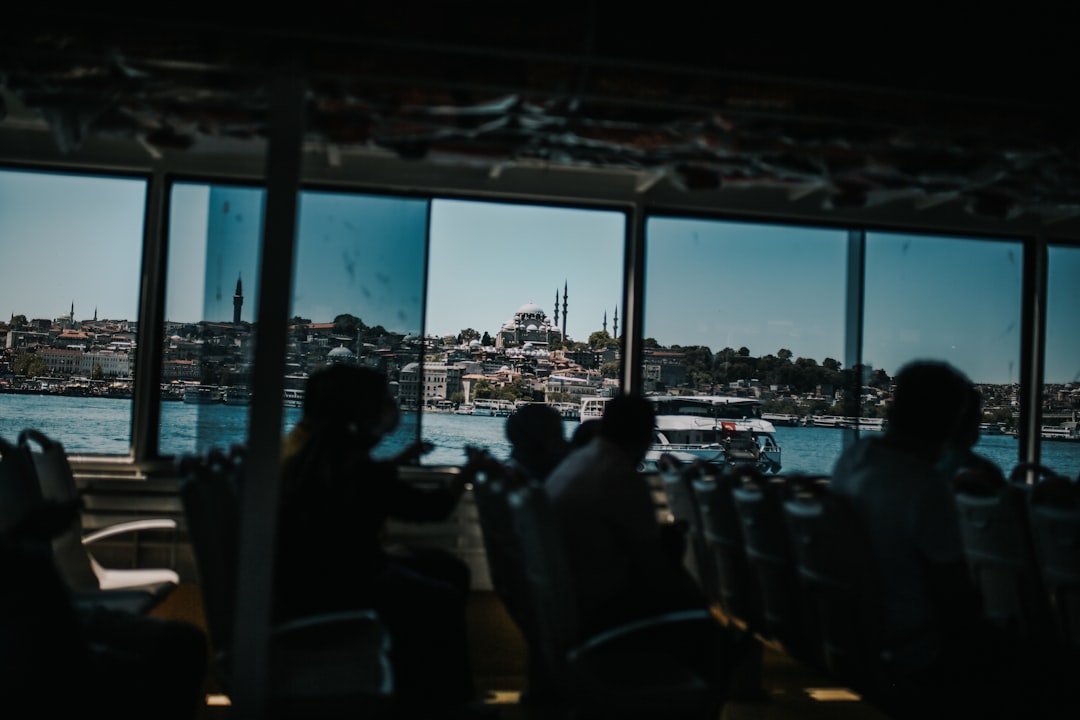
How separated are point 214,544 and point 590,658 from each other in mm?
999

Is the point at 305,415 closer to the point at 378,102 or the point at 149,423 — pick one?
the point at 378,102

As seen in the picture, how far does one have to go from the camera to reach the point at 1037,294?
19.7ft

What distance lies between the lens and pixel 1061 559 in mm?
2436

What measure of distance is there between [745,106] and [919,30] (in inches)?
17.9

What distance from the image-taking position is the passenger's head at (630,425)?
2.70 m

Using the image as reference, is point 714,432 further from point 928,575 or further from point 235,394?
point 928,575

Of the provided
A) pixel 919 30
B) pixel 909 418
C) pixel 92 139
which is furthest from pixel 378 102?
pixel 92 139

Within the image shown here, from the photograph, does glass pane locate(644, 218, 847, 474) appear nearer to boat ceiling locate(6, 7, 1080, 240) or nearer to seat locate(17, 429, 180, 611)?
boat ceiling locate(6, 7, 1080, 240)

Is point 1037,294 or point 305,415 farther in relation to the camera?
point 1037,294

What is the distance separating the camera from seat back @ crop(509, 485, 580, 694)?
2199mm

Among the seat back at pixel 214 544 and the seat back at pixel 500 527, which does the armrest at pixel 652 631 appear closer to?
the seat back at pixel 500 527

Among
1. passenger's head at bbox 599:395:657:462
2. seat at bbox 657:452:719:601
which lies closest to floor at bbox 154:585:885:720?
seat at bbox 657:452:719:601

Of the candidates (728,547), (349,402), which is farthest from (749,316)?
(349,402)

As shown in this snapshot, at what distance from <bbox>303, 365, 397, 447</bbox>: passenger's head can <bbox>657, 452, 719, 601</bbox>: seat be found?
110cm
